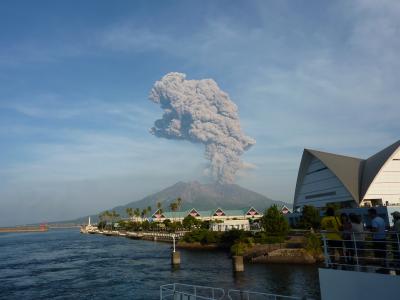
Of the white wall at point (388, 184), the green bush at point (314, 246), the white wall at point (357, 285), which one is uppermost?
the white wall at point (388, 184)

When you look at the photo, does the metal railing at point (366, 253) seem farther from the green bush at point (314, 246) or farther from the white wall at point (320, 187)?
the white wall at point (320, 187)

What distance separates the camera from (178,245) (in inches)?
3686

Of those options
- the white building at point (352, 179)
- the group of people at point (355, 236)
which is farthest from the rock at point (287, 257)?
the white building at point (352, 179)

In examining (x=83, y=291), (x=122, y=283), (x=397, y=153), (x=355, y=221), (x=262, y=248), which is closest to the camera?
(x=355, y=221)

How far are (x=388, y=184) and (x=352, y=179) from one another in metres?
8.62

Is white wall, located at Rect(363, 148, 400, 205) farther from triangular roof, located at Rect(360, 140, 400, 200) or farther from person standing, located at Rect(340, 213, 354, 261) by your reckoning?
person standing, located at Rect(340, 213, 354, 261)

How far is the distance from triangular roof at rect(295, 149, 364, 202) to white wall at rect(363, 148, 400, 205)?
13.1 ft

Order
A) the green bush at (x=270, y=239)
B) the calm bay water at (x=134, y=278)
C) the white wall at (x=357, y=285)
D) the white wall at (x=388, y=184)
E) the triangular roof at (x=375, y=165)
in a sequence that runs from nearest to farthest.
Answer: the white wall at (x=357, y=285), the calm bay water at (x=134, y=278), the green bush at (x=270, y=239), the triangular roof at (x=375, y=165), the white wall at (x=388, y=184)

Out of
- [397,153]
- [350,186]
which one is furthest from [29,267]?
[397,153]

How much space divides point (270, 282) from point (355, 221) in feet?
102

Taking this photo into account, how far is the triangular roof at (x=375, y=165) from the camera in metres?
91.9

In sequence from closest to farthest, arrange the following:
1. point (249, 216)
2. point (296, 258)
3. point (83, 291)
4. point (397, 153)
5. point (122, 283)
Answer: point (83, 291) < point (122, 283) < point (296, 258) < point (397, 153) < point (249, 216)

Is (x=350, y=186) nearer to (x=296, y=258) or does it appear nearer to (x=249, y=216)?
(x=296, y=258)

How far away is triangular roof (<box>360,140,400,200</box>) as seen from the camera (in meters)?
91.9
